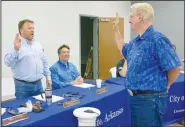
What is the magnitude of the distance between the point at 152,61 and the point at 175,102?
65.0 inches

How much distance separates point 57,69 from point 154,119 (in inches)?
54.1

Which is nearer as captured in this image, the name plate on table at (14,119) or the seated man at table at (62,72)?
the name plate on table at (14,119)

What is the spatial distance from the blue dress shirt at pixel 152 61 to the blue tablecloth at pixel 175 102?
1286 millimetres

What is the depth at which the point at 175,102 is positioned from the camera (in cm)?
299

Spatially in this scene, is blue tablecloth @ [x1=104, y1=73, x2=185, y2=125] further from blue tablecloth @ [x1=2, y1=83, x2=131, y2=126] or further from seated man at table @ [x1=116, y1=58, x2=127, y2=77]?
blue tablecloth @ [x1=2, y1=83, x2=131, y2=126]

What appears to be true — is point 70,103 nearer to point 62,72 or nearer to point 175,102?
point 62,72

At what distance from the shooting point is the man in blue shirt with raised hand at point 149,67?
60.0 inches

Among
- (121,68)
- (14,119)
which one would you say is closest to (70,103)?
(14,119)

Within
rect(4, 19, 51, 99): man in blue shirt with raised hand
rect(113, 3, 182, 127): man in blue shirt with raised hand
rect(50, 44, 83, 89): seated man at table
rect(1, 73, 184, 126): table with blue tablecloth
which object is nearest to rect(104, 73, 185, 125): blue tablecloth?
rect(1, 73, 184, 126): table with blue tablecloth

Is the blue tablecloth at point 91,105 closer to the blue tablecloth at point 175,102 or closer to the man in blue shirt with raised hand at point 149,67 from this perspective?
the man in blue shirt with raised hand at point 149,67

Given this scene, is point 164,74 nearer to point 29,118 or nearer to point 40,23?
point 29,118

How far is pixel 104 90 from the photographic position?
2.23 meters

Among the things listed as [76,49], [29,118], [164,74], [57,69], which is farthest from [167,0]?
[29,118]

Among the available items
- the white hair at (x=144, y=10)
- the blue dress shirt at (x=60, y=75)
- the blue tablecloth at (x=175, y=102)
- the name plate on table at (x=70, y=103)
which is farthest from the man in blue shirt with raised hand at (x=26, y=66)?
the white hair at (x=144, y=10)
